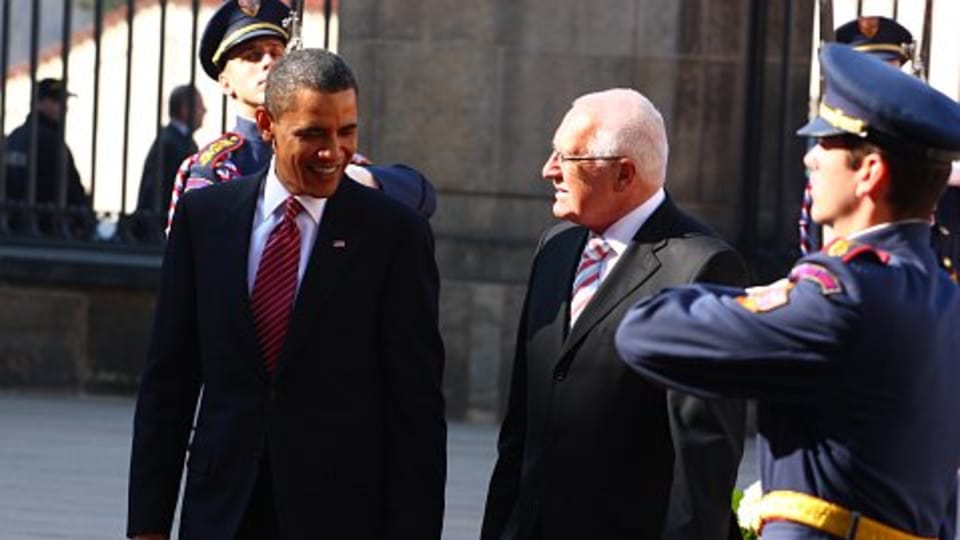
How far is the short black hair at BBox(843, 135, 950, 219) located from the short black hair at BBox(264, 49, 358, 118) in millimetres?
1574

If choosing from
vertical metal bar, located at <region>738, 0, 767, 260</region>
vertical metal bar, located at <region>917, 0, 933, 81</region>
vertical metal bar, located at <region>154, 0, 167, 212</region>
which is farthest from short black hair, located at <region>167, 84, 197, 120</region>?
vertical metal bar, located at <region>917, 0, 933, 81</region>

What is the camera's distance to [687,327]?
413 cm

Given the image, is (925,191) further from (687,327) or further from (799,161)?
(799,161)

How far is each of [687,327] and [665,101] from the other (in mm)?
7992

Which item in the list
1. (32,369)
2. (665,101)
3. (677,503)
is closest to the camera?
(677,503)

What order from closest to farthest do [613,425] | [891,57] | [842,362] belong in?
[842,362] < [613,425] < [891,57]

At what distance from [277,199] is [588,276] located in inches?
26.6

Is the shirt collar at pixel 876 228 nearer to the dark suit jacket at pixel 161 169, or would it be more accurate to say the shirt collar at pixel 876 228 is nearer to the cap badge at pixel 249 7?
the cap badge at pixel 249 7

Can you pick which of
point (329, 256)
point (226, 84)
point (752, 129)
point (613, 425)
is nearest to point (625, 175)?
point (613, 425)

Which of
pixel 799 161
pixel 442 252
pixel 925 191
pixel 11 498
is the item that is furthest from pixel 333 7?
pixel 925 191

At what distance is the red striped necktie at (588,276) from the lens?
5.58 m

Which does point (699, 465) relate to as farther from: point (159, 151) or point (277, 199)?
point (159, 151)

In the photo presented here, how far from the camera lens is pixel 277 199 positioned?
5.61m

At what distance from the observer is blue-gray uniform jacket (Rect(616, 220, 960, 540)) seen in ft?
13.4
